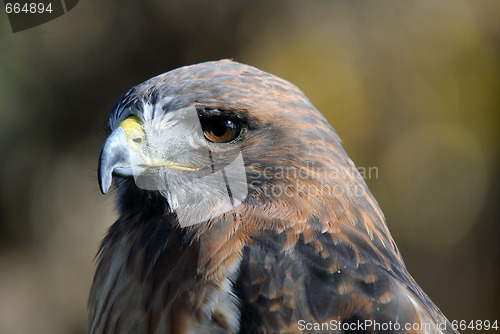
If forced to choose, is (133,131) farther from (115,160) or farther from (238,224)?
(238,224)

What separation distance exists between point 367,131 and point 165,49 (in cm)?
198

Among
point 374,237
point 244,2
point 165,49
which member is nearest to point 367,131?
point 244,2

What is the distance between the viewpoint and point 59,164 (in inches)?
200

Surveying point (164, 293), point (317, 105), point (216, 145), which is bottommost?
point (317, 105)

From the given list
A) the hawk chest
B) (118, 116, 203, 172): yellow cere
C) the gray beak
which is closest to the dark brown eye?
(118, 116, 203, 172): yellow cere

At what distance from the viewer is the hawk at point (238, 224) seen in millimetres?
1559

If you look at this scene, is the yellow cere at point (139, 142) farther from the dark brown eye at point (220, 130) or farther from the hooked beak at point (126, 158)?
the dark brown eye at point (220, 130)

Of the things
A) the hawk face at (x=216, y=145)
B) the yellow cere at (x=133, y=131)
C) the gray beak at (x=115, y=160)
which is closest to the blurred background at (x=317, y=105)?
the hawk face at (x=216, y=145)

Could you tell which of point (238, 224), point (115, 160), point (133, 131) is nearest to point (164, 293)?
point (238, 224)

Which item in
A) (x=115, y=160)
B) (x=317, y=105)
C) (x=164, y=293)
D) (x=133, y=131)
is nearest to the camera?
(x=164, y=293)

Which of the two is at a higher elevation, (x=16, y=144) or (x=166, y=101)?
(x=166, y=101)

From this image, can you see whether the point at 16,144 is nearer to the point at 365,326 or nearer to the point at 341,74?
the point at 341,74

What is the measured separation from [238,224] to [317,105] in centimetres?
317

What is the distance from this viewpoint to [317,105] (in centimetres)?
480
